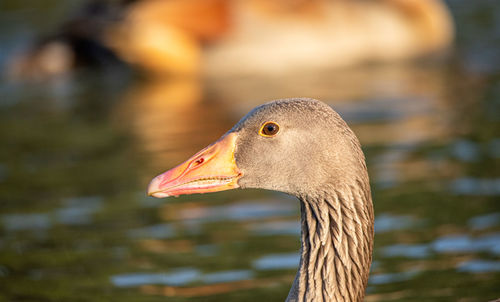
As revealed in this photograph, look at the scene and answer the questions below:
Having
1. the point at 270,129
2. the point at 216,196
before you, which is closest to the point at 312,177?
the point at 270,129

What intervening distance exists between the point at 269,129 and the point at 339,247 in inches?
30.7

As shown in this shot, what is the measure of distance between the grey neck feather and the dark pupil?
0.44 meters

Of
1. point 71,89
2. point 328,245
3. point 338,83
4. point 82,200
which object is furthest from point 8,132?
point 328,245

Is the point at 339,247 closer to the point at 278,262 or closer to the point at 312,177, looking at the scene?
the point at 312,177

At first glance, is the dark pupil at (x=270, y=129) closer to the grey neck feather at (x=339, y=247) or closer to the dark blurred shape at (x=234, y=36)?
the grey neck feather at (x=339, y=247)

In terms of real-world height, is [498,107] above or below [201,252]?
above

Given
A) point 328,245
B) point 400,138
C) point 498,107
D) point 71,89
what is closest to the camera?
point 328,245

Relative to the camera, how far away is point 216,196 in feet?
30.6

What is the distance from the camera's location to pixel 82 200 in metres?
9.37

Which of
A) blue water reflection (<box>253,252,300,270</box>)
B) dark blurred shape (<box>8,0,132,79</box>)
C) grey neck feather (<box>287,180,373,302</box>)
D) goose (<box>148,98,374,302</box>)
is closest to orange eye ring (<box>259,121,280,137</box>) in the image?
goose (<box>148,98,374,302</box>)

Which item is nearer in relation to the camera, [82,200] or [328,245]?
[328,245]

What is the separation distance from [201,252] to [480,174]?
10.2 feet

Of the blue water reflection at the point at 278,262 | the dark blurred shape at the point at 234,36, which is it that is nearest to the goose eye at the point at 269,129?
the blue water reflection at the point at 278,262

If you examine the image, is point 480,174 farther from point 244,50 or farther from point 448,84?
point 244,50
